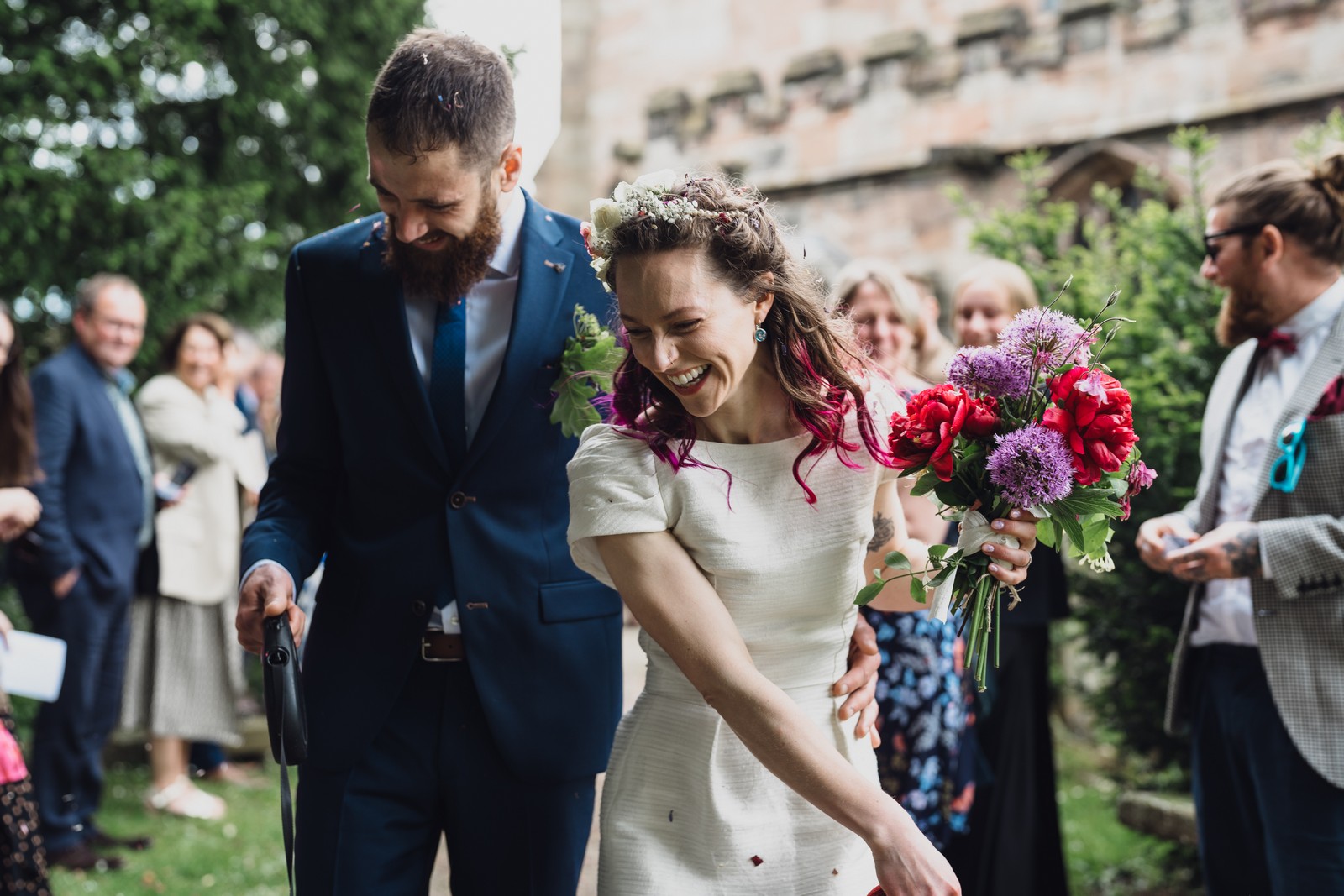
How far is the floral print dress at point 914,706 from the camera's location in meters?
4.33

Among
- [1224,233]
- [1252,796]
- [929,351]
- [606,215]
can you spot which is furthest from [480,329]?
[929,351]

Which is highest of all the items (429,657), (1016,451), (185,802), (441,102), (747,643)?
(441,102)

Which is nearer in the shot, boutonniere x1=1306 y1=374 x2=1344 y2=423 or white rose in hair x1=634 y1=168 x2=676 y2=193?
white rose in hair x1=634 y1=168 x2=676 y2=193

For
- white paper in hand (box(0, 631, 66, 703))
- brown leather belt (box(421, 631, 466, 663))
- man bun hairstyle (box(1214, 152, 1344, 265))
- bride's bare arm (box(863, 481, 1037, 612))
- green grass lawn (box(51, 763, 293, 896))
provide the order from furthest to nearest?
green grass lawn (box(51, 763, 293, 896))
white paper in hand (box(0, 631, 66, 703))
man bun hairstyle (box(1214, 152, 1344, 265))
brown leather belt (box(421, 631, 466, 663))
bride's bare arm (box(863, 481, 1037, 612))

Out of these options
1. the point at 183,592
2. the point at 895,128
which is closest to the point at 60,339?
the point at 183,592

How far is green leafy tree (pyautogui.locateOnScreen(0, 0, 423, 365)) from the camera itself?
727 centimetres

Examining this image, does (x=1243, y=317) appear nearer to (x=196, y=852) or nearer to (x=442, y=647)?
(x=442, y=647)

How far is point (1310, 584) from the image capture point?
3445 millimetres

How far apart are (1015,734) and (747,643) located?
3.10m

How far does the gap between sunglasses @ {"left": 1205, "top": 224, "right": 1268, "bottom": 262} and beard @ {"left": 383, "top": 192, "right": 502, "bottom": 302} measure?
7.60 feet

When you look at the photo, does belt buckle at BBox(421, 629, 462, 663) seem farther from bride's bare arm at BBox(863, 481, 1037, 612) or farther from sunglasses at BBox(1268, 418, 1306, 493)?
sunglasses at BBox(1268, 418, 1306, 493)

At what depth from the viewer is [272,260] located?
8.76 meters

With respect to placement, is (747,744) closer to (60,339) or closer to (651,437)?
(651,437)

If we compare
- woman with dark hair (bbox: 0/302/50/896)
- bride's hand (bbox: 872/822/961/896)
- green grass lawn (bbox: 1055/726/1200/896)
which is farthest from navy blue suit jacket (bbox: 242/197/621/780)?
green grass lawn (bbox: 1055/726/1200/896)
